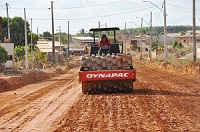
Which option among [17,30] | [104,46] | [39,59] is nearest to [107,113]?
[104,46]

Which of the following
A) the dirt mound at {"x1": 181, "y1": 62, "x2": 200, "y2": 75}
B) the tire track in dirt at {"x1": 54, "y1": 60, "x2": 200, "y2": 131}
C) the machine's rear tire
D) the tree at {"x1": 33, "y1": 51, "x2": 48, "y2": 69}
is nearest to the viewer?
the tire track in dirt at {"x1": 54, "y1": 60, "x2": 200, "y2": 131}

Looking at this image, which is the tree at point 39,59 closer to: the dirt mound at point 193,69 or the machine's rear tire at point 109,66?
the dirt mound at point 193,69

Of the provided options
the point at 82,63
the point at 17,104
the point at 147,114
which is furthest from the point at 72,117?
the point at 82,63

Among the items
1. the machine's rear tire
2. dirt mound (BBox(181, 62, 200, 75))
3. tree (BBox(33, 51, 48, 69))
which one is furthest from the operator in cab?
tree (BBox(33, 51, 48, 69))

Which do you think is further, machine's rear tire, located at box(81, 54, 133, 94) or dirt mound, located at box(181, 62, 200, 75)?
dirt mound, located at box(181, 62, 200, 75)

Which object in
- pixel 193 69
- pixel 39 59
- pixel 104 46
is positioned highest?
pixel 104 46

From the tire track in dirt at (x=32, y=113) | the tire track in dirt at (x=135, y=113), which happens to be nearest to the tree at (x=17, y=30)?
the tire track in dirt at (x=32, y=113)

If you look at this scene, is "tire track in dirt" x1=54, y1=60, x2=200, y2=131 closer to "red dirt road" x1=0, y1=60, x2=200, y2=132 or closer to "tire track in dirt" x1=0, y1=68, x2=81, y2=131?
"red dirt road" x1=0, y1=60, x2=200, y2=132

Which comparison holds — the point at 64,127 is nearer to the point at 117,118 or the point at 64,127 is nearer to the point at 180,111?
the point at 117,118

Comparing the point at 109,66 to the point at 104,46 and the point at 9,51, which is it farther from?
the point at 9,51

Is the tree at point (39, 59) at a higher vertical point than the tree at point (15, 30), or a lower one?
lower

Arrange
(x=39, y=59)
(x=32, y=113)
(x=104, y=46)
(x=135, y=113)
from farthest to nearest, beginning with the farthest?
(x=39, y=59)
(x=104, y=46)
(x=32, y=113)
(x=135, y=113)

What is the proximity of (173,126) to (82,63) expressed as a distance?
867cm

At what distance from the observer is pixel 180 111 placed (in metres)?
12.2
